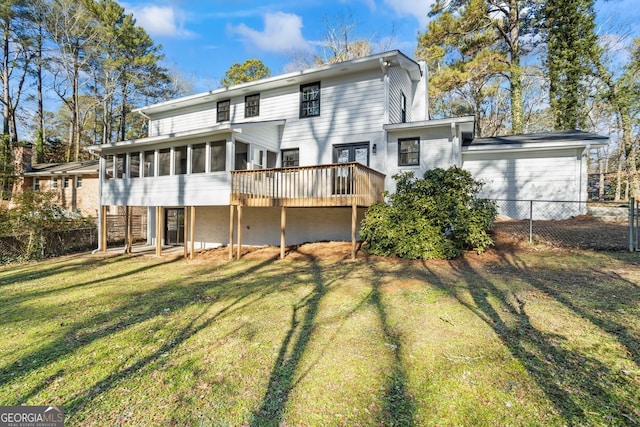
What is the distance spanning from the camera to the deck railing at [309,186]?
9.00 metres

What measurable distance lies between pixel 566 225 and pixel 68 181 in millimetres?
27254

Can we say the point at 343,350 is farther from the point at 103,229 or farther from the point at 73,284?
the point at 103,229

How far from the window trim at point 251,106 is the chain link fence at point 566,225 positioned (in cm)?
976

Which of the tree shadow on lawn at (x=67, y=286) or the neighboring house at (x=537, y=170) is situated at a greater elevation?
the neighboring house at (x=537, y=170)

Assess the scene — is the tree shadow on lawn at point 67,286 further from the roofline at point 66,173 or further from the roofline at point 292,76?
the roofline at point 66,173

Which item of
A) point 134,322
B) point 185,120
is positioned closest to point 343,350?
point 134,322

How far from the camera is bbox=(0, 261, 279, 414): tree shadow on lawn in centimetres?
330

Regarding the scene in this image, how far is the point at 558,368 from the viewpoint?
321 cm

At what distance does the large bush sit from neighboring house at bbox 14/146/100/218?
18.3 metres

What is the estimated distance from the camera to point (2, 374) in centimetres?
350

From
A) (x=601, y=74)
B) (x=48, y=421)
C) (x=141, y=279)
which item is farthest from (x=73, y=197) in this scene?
(x=601, y=74)

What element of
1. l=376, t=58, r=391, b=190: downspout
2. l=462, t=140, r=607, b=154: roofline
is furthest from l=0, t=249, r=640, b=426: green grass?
l=462, t=140, r=607, b=154: roofline

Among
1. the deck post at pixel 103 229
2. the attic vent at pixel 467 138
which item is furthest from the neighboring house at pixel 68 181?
the attic vent at pixel 467 138

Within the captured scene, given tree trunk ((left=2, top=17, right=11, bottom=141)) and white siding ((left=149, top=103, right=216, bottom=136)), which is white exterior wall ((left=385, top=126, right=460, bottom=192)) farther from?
tree trunk ((left=2, top=17, right=11, bottom=141))
